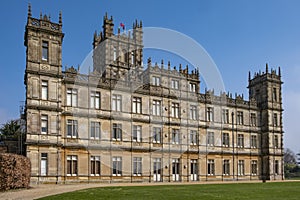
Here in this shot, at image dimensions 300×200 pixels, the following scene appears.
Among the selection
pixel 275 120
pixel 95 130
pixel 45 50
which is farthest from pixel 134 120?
pixel 275 120

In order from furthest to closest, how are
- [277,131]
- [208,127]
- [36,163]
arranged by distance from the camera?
[277,131], [208,127], [36,163]

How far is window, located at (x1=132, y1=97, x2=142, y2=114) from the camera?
35.6 m

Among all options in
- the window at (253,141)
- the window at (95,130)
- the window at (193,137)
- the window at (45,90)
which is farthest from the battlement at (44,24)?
the window at (253,141)

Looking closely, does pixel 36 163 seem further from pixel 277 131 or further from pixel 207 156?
pixel 277 131

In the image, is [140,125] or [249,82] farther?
[249,82]

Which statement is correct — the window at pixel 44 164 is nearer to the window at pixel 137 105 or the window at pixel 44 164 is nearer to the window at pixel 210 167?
the window at pixel 137 105

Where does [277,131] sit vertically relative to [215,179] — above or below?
→ above

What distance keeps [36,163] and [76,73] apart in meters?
8.59

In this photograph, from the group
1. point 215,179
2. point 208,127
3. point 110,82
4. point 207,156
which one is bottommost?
point 215,179

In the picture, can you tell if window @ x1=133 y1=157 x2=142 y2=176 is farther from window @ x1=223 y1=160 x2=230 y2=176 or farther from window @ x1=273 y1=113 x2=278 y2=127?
window @ x1=273 y1=113 x2=278 y2=127

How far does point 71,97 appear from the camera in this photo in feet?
106

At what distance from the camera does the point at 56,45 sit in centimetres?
3169

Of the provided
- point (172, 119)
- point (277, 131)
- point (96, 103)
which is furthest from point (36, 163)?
point (277, 131)

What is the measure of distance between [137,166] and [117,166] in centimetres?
216
